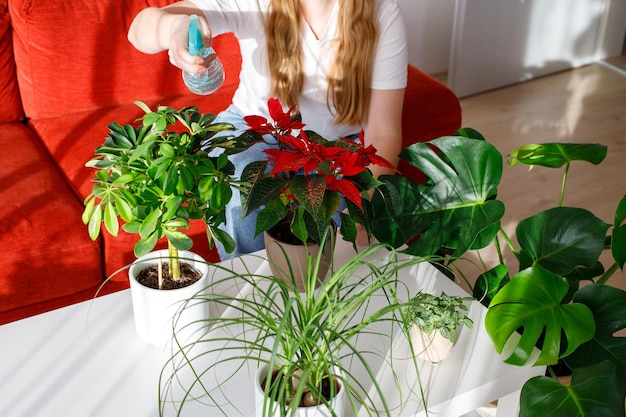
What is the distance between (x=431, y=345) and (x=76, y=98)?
1329 millimetres

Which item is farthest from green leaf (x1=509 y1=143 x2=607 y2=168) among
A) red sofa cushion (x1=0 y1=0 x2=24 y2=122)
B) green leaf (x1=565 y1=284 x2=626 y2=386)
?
red sofa cushion (x1=0 y1=0 x2=24 y2=122)

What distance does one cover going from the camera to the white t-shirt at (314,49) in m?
1.76

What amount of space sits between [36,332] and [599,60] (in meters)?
3.26

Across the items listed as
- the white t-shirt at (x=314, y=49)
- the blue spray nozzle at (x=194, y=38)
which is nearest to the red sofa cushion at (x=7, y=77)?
the white t-shirt at (x=314, y=49)

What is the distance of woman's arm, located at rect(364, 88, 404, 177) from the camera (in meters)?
1.75

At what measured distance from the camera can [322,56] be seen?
178cm

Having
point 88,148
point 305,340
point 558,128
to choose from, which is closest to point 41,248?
point 88,148

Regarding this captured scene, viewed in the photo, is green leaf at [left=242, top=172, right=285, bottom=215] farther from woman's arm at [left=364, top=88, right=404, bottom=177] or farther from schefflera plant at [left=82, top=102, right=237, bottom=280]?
woman's arm at [left=364, top=88, right=404, bottom=177]

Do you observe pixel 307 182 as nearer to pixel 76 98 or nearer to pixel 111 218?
pixel 111 218

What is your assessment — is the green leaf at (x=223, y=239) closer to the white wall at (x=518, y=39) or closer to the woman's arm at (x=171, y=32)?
the woman's arm at (x=171, y=32)

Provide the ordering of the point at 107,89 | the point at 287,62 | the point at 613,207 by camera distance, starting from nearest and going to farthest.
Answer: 1. the point at 287,62
2. the point at 107,89
3. the point at 613,207

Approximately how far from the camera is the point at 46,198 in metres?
1.78

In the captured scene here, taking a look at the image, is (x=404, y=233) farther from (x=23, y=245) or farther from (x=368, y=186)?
(x=23, y=245)

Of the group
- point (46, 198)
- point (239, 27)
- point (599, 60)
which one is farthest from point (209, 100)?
point (599, 60)
